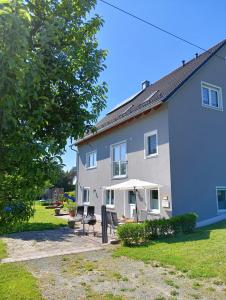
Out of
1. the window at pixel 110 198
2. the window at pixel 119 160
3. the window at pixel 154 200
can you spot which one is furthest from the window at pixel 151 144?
the window at pixel 110 198

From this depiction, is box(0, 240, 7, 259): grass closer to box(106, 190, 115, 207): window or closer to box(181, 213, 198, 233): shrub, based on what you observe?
box(181, 213, 198, 233): shrub

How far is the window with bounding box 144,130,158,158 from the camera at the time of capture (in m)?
15.0

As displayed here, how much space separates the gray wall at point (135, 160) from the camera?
46.2 feet

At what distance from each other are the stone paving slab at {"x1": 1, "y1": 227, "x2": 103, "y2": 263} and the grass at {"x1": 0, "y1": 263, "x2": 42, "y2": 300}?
1.22 m

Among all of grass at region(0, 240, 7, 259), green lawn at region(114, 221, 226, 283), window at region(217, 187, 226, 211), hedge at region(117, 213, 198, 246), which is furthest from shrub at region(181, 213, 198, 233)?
grass at region(0, 240, 7, 259)

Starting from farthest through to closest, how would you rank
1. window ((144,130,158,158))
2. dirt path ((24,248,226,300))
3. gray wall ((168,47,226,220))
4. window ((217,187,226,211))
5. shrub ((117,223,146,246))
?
window ((217,187,226,211))
window ((144,130,158,158))
gray wall ((168,47,226,220))
shrub ((117,223,146,246))
dirt path ((24,248,226,300))

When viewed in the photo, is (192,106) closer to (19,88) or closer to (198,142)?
(198,142)

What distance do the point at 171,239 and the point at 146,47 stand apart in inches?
327

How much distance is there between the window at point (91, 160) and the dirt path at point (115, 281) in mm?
13641

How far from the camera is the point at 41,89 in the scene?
3094 millimetres

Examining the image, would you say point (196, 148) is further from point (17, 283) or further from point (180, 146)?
point (17, 283)

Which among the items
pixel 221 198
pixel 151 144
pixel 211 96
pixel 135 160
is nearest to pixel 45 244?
pixel 135 160

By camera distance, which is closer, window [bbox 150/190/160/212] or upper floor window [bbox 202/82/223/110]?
window [bbox 150/190/160/212]

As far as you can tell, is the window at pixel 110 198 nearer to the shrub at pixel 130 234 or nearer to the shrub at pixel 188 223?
the shrub at pixel 188 223
